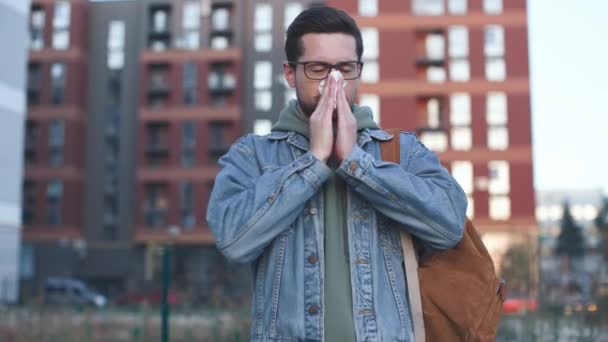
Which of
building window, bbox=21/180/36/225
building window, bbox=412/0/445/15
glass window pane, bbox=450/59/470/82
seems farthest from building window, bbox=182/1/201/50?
glass window pane, bbox=450/59/470/82

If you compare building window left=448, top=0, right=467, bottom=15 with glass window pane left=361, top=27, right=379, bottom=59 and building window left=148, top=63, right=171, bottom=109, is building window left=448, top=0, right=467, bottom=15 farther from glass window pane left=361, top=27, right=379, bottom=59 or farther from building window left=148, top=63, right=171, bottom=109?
building window left=148, top=63, right=171, bottom=109

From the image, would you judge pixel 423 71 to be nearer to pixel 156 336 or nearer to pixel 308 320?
pixel 156 336

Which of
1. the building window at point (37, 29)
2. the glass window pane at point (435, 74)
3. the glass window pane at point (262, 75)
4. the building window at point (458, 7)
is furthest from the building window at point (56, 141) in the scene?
the building window at point (458, 7)

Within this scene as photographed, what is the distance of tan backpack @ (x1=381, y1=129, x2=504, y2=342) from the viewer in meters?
1.84

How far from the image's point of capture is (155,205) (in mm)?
36688

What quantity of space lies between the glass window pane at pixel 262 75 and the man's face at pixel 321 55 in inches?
1437

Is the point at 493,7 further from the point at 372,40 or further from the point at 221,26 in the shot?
the point at 221,26

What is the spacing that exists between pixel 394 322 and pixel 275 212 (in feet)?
1.40

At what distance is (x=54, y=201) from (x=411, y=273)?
38.8m

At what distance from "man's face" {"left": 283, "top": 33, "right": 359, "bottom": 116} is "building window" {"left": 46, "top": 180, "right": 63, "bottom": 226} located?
3840 cm

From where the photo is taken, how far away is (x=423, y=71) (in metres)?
32.8

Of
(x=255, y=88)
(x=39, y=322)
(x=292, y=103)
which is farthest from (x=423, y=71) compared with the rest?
(x=292, y=103)

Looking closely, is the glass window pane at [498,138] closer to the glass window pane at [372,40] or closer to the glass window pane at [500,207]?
the glass window pane at [500,207]

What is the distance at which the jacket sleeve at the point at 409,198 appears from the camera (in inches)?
70.1
